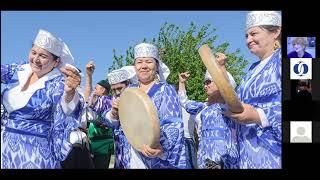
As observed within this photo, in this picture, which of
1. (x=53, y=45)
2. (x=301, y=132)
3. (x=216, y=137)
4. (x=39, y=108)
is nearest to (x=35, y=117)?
(x=39, y=108)

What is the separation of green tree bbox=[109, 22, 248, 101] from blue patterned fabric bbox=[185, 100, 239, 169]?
12 cm

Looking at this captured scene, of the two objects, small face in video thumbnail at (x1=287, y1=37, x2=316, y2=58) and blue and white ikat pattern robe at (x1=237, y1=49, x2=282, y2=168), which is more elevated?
small face in video thumbnail at (x1=287, y1=37, x2=316, y2=58)

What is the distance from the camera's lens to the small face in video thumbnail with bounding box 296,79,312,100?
7.13 m

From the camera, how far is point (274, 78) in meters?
7.09

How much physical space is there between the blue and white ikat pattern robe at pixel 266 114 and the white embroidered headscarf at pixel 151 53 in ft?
2.39

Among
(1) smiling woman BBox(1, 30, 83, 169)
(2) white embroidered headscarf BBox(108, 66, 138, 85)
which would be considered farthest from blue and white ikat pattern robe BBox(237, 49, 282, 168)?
(1) smiling woman BBox(1, 30, 83, 169)

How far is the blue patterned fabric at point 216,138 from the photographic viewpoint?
724cm

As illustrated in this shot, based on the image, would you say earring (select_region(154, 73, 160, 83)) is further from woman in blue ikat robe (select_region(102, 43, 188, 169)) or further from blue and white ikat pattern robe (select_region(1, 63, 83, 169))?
blue and white ikat pattern robe (select_region(1, 63, 83, 169))

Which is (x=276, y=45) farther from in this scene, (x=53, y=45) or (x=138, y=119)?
(x=53, y=45)

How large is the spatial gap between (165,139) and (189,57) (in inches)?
32.4

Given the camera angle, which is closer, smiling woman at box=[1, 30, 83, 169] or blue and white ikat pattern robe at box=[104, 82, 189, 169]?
blue and white ikat pattern robe at box=[104, 82, 189, 169]

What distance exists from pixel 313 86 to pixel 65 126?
2429mm
